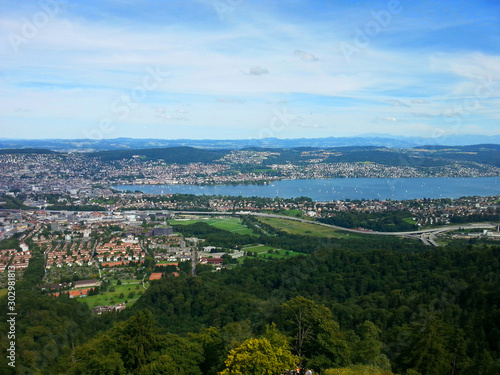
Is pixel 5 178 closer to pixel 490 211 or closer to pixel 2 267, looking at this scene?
pixel 2 267

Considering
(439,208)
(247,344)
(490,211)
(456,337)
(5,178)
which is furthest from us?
(5,178)

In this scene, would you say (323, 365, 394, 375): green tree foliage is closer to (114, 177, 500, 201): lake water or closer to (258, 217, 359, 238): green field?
(258, 217, 359, 238): green field

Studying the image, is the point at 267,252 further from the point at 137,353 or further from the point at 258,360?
the point at 258,360

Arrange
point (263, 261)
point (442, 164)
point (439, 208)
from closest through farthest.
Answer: point (263, 261)
point (439, 208)
point (442, 164)

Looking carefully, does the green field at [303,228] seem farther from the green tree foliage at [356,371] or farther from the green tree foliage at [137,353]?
the green tree foliage at [356,371]

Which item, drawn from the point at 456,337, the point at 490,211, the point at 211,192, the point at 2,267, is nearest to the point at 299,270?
the point at 456,337
